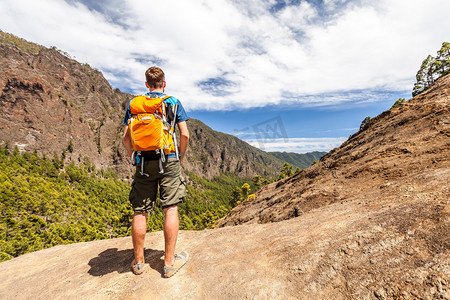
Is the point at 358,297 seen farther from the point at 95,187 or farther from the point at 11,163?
the point at 95,187

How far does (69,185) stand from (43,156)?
23858 millimetres

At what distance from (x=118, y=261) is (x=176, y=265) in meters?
2.18

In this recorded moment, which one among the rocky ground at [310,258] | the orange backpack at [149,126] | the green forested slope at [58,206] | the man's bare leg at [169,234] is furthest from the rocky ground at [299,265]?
the green forested slope at [58,206]

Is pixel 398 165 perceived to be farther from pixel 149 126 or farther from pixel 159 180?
pixel 149 126

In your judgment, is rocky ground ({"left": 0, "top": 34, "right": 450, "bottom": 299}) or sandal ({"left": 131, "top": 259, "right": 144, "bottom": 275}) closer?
rocky ground ({"left": 0, "top": 34, "right": 450, "bottom": 299})

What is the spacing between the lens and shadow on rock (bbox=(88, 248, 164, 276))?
495 centimetres

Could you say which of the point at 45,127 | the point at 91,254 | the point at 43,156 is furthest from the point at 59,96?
the point at 91,254

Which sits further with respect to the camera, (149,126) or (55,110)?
(55,110)

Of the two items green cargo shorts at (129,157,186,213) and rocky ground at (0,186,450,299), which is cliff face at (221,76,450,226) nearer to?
rocky ground at (0,186,450,299)

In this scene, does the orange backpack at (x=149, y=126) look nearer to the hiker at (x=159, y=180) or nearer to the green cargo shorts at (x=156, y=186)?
the hiker at (x=159, y=180)

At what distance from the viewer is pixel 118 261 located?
552 cm

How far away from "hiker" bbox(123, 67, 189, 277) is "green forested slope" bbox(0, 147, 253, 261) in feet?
127

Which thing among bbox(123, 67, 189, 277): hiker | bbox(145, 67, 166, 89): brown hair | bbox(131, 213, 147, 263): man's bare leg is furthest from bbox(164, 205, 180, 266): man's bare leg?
bbox(145, 67, 166, 89): brown hair

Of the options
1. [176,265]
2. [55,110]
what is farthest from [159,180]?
[55,110]
